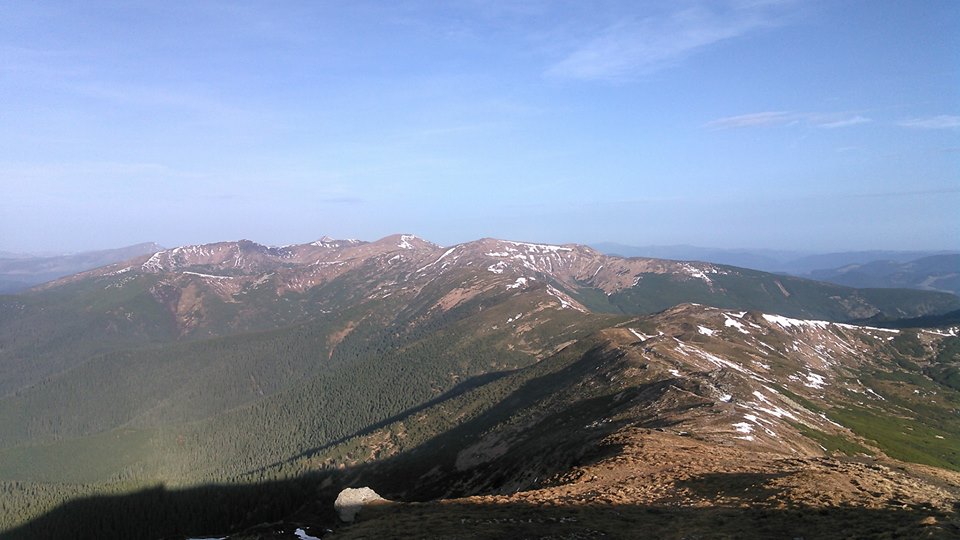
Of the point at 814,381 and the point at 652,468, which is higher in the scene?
the point at 652,468

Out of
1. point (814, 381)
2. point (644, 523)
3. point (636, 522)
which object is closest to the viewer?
point (644, 523)

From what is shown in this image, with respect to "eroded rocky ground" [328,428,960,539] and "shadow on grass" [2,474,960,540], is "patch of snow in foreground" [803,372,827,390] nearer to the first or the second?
"eroded rocky ground" [328,428,960,539]

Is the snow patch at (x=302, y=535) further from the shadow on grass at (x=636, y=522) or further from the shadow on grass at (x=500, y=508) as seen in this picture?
the shadow on grass at (x=500, y=508)

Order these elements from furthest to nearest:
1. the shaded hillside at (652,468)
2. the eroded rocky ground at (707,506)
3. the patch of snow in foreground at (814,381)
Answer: the patch of snow in foreground at (814,381) → the shaded hillside at (652,468) → the eroded rocky ground at (707,506)

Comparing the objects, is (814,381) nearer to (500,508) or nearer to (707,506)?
(707,506)

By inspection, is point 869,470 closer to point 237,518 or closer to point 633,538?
point 633,538

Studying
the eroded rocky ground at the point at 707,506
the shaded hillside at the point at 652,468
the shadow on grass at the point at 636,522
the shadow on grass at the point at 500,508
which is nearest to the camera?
the shadow on grass at the point at 636,522

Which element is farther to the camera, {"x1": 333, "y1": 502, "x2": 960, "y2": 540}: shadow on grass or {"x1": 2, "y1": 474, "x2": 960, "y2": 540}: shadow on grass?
{"x1": 2, "y1": 474, "x2": 960, "y2": 540}: shadow on grass

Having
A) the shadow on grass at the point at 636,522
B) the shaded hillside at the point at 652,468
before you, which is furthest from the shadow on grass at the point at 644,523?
the shaded hillside at the point at 652,468

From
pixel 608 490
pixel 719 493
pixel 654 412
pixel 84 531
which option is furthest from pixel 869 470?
pixel 84 531

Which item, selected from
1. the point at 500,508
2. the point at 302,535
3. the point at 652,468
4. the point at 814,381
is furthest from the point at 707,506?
the point at 814,381

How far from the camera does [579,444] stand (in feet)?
269

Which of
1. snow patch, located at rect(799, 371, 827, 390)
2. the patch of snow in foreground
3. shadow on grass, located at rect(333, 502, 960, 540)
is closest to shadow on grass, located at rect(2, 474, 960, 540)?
shadow on grass, located at rect(333, 502, 960, 540)

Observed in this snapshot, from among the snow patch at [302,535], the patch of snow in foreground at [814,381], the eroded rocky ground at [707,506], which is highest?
the eroded rocky ground at [707,506]
